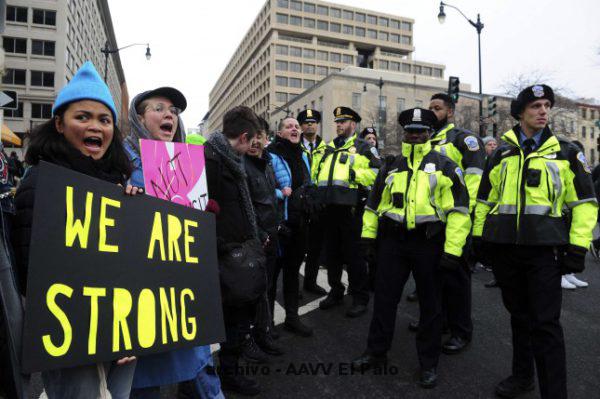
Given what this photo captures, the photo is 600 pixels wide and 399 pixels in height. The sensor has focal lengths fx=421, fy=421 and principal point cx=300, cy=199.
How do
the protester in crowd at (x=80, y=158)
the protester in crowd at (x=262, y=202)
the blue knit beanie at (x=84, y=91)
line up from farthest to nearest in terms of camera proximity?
the protester in crowd at (x=262, y=202), the blue knit beanie at (x=84, y=91), the protester in crowd at (x=80, y=158)

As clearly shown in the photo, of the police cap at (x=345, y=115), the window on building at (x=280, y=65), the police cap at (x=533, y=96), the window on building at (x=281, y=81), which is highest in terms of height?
the window on building at (x=280, y=65)

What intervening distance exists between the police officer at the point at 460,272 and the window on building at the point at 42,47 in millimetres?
48815

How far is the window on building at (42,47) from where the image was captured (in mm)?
42406

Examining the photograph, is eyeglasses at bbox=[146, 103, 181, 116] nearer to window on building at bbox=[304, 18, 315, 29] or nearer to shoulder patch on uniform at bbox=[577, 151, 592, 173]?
shoulder patch on uniform at bbox=[577, 151, 592, 173]

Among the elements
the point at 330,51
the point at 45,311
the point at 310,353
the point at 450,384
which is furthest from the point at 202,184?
the point at 330,51

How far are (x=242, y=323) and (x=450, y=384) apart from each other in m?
1.67

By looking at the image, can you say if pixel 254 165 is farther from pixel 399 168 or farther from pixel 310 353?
pixel 310 353

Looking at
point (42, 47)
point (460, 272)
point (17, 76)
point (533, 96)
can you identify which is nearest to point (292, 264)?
point (460, 272)

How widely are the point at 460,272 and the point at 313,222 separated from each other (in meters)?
1.92

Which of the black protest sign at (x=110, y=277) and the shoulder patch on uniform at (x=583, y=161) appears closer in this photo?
the black protest sign at (x=110, y=277)

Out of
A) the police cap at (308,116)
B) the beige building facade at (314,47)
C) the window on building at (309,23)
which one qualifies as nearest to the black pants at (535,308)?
the police cap at (308,116)

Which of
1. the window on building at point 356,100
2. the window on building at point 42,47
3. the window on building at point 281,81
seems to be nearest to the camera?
the window on building at point 42,47

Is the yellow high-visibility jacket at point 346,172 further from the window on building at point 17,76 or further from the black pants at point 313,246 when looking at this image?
the window on building at point 17,76

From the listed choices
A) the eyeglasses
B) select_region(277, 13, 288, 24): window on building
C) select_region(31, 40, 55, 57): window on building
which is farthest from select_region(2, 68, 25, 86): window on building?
select_region(277, 13, 288, 24): window on building
